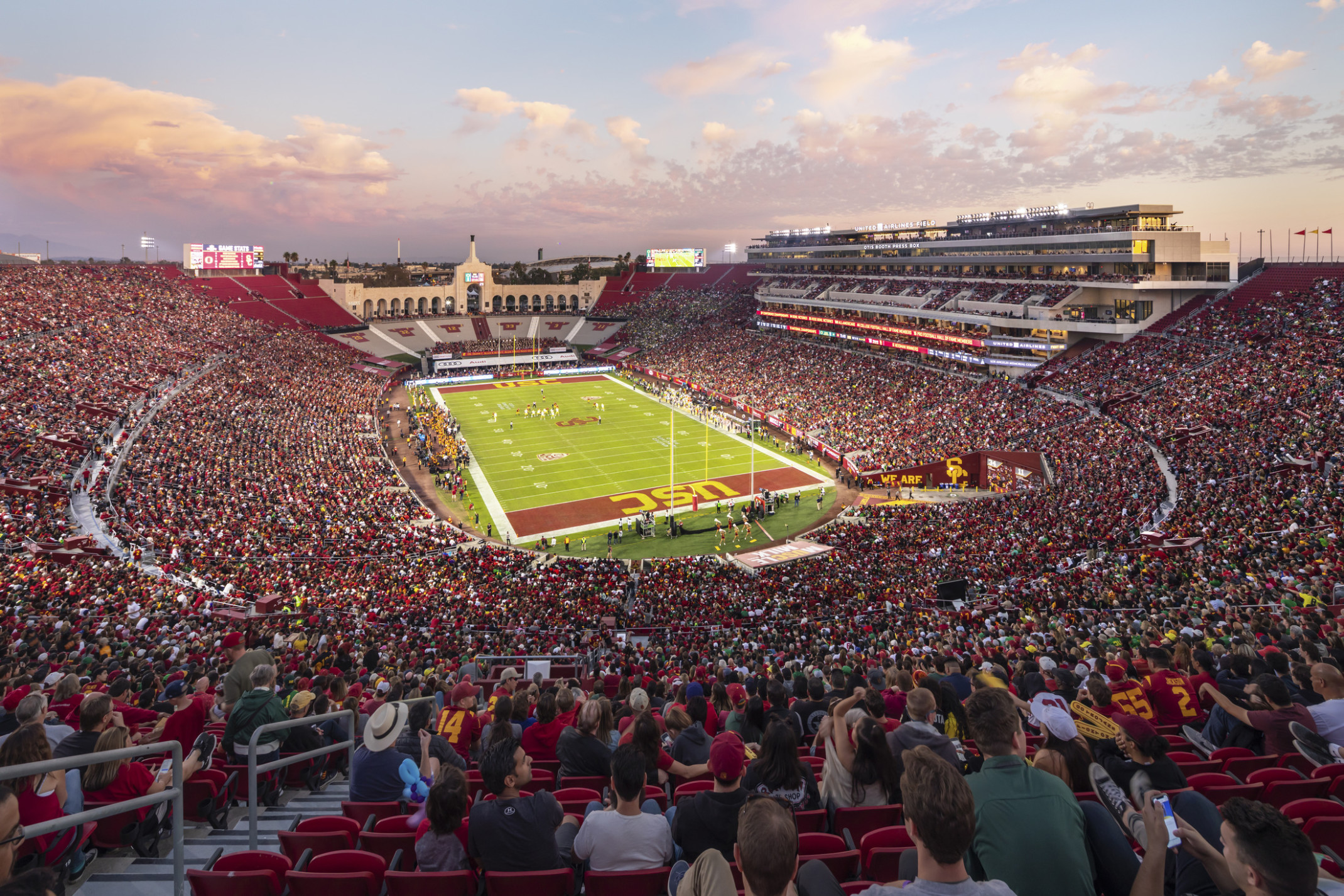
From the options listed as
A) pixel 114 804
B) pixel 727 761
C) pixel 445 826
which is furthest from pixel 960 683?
pixel 114 804

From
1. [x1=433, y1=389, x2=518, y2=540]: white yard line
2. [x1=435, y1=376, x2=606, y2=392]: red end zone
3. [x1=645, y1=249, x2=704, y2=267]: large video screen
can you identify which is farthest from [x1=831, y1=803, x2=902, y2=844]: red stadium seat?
[x1=645, y1=249, x2=704, y2=267]: large video screen

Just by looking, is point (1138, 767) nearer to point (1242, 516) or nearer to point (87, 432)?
point (1242, 516)

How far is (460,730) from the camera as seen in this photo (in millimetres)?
8320

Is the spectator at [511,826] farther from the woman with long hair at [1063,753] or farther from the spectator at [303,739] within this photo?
the spectator at [303,739]

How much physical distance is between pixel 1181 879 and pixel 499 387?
76.2 metres

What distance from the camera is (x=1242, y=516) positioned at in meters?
22.0

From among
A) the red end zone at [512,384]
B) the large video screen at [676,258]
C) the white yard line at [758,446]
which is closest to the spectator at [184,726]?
the white yard line at [758,446]

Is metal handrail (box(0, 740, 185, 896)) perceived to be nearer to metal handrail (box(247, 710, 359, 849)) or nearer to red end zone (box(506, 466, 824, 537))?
metal handrail (box(247, 710, 359, 849))

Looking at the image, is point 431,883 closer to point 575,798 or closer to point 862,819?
point 575,798

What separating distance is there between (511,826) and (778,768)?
1852 mm

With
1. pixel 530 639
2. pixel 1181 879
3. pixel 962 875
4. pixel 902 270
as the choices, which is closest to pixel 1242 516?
pixel 530 639

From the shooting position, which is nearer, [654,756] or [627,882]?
[627,882]

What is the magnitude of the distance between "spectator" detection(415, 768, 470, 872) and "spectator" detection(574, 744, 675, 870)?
32.1 inches

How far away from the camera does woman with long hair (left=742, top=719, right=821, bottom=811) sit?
16.7ft
